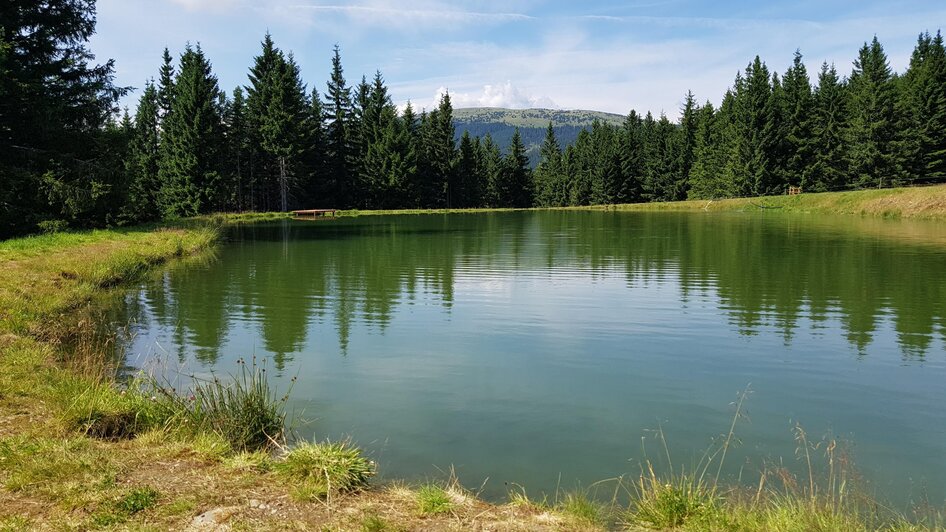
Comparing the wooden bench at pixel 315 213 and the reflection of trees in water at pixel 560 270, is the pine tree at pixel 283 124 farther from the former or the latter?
the reflection of trees in water at pixel 560 270

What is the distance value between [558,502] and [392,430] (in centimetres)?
278

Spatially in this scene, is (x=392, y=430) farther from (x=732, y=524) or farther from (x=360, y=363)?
(x=732, y=524)

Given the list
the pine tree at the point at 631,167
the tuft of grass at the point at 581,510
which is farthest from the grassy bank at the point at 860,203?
the tuft of grass at the point at 581,510

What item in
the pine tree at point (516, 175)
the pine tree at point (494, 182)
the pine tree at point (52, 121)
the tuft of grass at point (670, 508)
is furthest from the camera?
the pine tree at point (516, 175)

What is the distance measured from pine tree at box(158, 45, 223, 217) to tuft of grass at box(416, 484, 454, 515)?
191 ft

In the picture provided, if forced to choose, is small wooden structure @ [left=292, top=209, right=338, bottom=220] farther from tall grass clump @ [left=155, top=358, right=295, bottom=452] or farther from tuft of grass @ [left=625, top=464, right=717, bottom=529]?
tuft of grass @ [left=625, top=464, right=717, bottom=529]

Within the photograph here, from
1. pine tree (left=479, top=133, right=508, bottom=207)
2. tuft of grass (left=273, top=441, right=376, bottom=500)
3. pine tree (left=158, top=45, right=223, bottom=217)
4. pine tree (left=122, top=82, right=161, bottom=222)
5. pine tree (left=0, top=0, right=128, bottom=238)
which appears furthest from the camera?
pine tree (left=479, top=133, right=508, bottom=207)

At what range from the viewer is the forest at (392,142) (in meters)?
31.9

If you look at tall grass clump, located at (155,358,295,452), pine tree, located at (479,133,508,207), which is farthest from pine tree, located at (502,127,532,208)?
tall grass clump, located at (155,358,295,452)

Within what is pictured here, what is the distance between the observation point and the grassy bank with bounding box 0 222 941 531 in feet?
16.1

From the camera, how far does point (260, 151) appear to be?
7056 centimetres

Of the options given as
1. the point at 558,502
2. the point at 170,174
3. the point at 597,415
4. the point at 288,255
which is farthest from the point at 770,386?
the point at 170,174

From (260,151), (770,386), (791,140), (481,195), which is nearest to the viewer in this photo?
(770,386)

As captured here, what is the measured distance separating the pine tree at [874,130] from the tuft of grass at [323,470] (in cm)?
7201
